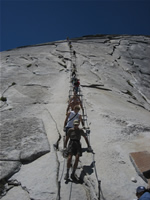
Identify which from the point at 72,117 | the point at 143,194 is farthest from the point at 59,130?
the point at 143,194

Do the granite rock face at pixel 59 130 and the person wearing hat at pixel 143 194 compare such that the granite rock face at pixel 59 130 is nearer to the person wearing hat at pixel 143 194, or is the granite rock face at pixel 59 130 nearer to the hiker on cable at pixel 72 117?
the hiker on cable at pixel 72 117

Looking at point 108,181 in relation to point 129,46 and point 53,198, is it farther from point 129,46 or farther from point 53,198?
point 129,46

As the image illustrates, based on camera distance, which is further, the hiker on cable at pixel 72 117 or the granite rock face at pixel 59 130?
the hiker on cable at pixel 72 117

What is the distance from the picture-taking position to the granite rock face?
20.0ft

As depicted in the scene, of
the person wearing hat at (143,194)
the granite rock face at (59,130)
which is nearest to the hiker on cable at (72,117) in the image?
the granite rock face at (59,130)

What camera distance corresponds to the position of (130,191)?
5.91 metres

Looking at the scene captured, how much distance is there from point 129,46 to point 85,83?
21124 millimetres

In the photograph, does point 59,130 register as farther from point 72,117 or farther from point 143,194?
point 143,194

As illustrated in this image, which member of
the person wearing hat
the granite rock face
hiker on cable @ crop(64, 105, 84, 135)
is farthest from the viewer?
hiker on cable @ crop(64, 105, 84, 135)

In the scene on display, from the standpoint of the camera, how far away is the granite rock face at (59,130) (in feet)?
20.0

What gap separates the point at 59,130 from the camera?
385 inches

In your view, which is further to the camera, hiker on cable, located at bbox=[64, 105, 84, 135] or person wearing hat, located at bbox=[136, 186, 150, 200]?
hiker on cable, located at bbox=[64, 105, 84, 135]

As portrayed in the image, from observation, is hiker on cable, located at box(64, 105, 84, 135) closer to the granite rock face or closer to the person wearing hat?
the granite rock face

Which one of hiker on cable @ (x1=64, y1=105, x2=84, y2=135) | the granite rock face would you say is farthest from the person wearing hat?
hiker on cable @ (x1=64, y1=105, x2=84, y2=135)
